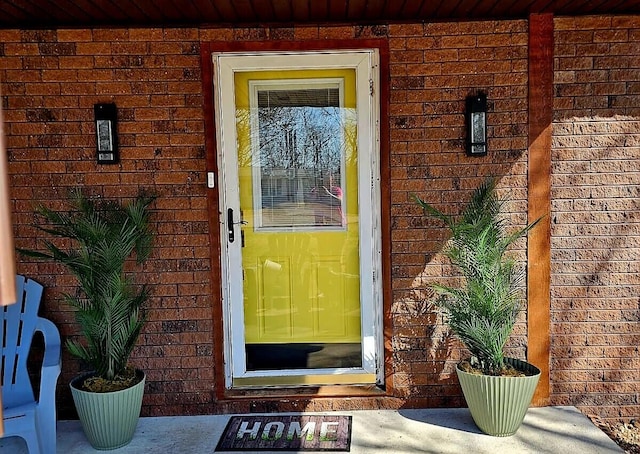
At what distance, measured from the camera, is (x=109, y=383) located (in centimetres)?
277

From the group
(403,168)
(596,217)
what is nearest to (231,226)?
(403,168)

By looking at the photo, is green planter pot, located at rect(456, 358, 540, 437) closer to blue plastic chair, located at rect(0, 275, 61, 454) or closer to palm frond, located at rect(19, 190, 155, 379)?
palm frond, located at rect(19, 190, 155, 379)

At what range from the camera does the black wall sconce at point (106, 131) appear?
298 centimetres

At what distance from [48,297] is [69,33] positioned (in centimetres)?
154

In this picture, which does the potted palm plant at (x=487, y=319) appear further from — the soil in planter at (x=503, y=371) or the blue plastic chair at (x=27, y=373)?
the blue plastic chair at (x=27, y=373)

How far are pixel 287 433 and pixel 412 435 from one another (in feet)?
2.26

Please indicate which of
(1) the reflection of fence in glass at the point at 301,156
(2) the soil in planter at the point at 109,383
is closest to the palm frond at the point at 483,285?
(1) the reflection of fence in glass at the point at 301,156

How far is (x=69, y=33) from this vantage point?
9.75 ft

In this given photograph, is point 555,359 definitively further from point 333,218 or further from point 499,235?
point 333,218

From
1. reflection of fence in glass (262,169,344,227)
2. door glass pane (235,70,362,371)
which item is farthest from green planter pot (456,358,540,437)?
reflection of fence in glass (262,169,344,227)

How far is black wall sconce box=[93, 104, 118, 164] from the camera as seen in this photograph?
2.98m

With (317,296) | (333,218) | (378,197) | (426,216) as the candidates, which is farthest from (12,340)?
(426,216)

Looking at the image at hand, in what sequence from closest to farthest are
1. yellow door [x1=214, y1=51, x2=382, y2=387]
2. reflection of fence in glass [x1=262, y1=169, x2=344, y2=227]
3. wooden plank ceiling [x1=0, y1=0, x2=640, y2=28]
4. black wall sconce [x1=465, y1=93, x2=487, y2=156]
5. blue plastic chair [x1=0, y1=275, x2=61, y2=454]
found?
blue plastic chair [x1=0, y1=275, x2=61, y2=454] < wooden plank ceiling [x1=0, y1=0, x2=640, y2=28] < black wall sconce [x1=465, y1=93, x2=487, y2=156] < yellow door [x1=214, y1=51, x2=382, y2=387] < reflection of fence in glass [x1=262, y1=169, x2=344, y2=227]

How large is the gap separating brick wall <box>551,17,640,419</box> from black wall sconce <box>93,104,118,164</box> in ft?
8.39
